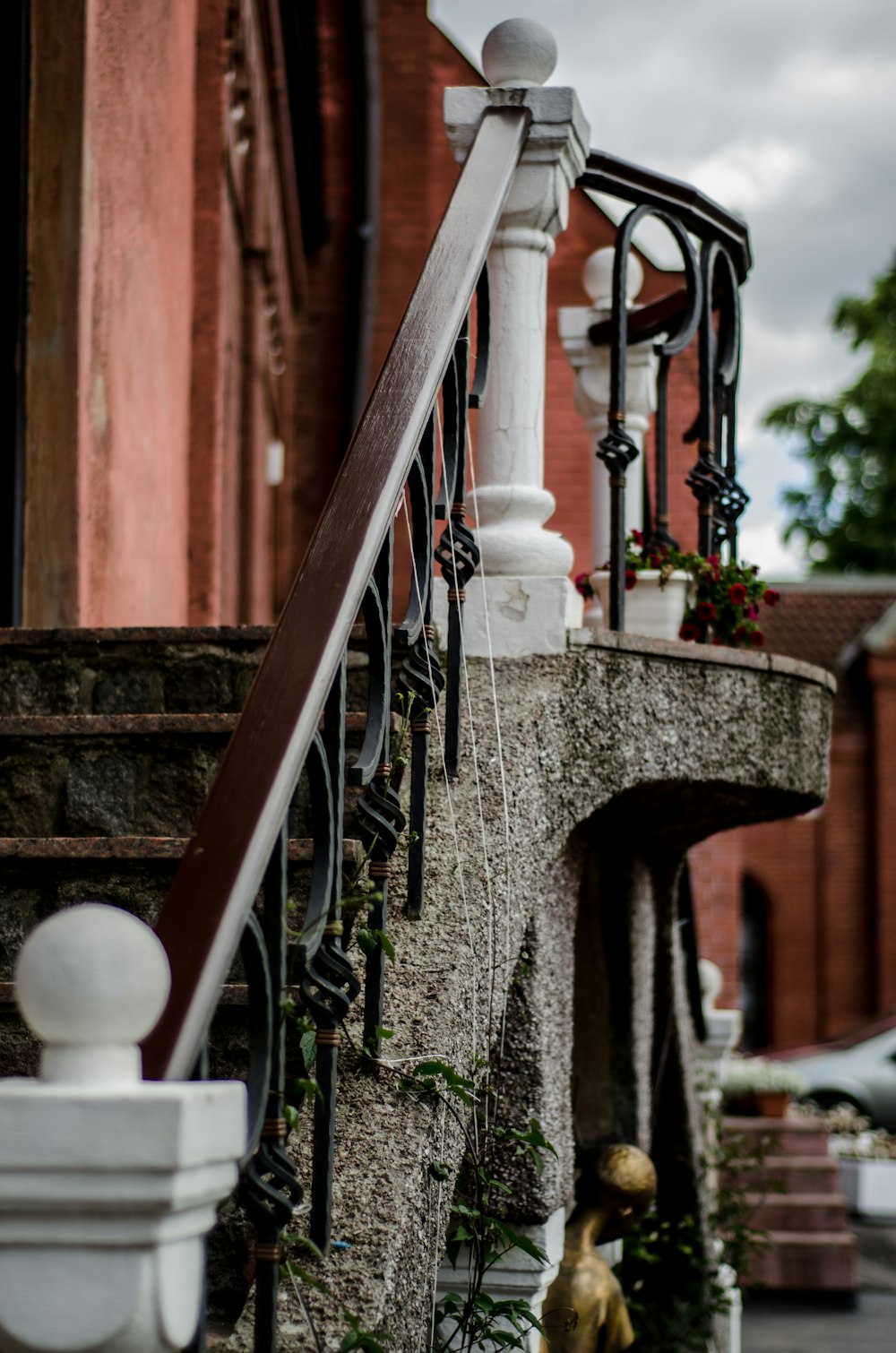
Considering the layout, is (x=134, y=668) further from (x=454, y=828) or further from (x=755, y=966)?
(x=755, y=966)

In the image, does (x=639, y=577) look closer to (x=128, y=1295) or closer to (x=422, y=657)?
(x=422, y=657)

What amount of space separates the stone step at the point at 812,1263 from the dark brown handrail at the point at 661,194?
7.57m

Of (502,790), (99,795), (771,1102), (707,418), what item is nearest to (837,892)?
(771,1102)

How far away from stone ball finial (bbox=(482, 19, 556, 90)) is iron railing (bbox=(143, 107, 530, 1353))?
0.56 m

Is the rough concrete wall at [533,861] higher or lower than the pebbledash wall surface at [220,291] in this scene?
lower

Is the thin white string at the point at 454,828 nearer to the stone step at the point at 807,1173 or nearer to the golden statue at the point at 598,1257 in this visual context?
the golden statue at the point at 598,1257

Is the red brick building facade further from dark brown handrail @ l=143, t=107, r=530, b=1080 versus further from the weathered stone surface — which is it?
dark brown handrail @ l=143, t=107, r=530, b=1080

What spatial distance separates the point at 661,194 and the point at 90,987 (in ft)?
9.56

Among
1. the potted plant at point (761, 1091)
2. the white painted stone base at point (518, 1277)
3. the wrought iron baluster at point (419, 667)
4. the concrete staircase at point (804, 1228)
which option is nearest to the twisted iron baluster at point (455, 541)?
the wrought iron baluster at point (419, 667)

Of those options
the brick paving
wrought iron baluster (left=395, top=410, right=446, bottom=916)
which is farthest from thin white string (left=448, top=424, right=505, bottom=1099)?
the brick paving

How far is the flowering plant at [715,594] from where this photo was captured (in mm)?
4023

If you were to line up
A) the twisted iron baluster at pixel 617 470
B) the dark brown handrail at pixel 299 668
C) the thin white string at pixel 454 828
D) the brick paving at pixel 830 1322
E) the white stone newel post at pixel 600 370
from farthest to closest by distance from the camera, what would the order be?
the brick paving at pixel 830 1322 < the white stone newel post at pixel 600 370 < the twisted iron baluster at pixel 617 470 < the thin white string at pixel 454 828 < the dark brown handrail at pixel 299 668

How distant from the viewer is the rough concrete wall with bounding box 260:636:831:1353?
2.16 m

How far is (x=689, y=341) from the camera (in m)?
3.76
